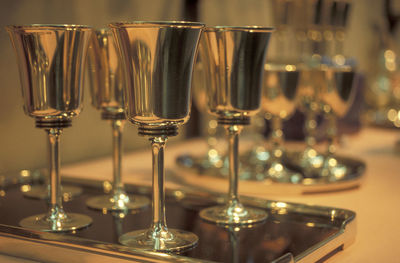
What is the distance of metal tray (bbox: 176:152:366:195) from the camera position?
3.02ft

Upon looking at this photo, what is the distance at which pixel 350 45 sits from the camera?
2.56 m

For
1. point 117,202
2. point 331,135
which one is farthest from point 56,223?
point 331,135

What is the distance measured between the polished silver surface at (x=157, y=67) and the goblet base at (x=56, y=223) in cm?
15

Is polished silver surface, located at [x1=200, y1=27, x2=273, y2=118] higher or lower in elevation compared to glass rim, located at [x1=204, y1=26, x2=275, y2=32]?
lower

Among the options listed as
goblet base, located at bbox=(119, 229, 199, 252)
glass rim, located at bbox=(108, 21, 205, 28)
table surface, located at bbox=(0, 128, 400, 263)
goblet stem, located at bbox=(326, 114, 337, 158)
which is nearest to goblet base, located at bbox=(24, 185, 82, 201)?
table surface, located at bbox=(0, 128, 400, 263)

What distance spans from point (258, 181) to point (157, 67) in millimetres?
419

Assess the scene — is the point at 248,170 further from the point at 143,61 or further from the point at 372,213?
the point at 143,61

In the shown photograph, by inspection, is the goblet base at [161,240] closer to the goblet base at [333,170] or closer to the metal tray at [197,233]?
the metal tray at [197,233]

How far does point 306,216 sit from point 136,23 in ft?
1.08

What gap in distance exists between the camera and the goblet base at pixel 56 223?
2.11 ft

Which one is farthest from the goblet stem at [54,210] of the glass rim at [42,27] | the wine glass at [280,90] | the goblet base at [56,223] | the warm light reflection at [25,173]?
the wine glass at [280,90]

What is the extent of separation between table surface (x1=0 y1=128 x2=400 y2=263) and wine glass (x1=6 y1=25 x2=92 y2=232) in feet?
0.46

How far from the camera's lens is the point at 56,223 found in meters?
0.65

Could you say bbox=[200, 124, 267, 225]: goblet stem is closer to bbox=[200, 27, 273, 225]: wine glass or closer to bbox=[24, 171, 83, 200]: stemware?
bbox=[200, 27, 273, 225]: wine glass
